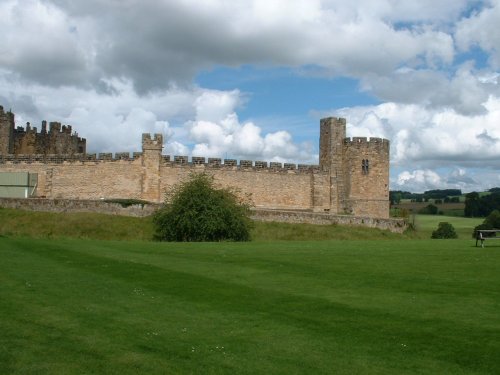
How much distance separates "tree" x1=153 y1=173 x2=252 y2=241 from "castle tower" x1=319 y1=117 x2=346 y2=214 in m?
15.2

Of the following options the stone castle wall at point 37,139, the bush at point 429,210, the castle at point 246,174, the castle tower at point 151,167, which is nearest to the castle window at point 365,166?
the castle at point 246,174

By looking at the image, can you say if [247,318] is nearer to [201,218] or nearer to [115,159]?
[201,218]

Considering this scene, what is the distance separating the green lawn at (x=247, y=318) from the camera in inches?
297

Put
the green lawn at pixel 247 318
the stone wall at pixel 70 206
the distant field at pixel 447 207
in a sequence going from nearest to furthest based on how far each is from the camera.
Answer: the green lawn at pixel 247 318
the stone wall at pixel 70 206
the distant field at pixel 447 207

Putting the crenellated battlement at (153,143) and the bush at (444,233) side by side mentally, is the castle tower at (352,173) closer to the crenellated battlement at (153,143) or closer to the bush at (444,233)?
the bush at (444,233)

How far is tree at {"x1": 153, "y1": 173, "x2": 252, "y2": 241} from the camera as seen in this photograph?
3266 centimetres

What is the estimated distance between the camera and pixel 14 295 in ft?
36.4

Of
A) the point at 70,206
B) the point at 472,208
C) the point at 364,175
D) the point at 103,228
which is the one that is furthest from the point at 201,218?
the point at 472,208

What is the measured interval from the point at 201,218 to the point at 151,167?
11448 mm

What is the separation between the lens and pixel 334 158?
47562 mm

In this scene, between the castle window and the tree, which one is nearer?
the tree

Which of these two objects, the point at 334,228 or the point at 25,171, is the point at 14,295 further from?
the point at 25,171

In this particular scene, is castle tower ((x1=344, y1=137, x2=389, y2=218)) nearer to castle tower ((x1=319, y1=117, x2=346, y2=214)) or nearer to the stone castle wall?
castle tower ((x1=319, y1=117, x2=346, y2=214))

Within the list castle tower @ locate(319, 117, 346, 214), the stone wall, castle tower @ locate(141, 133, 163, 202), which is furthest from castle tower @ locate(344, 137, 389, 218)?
the stone wall
